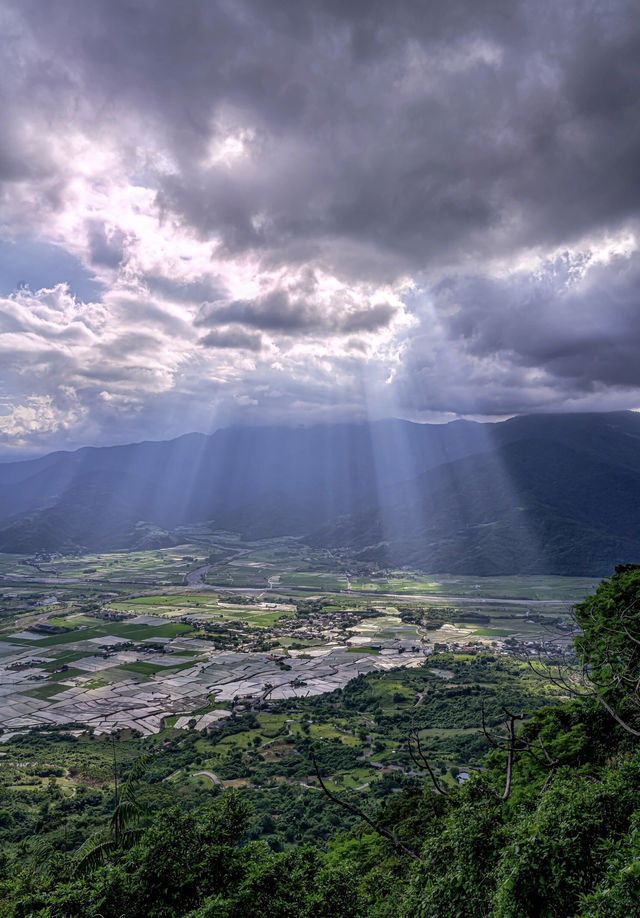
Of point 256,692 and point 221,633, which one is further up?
point 256,692

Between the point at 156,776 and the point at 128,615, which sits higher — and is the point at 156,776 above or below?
above

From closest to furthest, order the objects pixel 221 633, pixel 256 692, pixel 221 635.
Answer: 1. pixel 256 692
2. pixel 221 635
3. pixel 221 633

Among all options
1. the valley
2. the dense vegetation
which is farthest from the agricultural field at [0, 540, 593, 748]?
the dense vegetation

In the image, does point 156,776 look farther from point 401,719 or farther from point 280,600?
point 280,600

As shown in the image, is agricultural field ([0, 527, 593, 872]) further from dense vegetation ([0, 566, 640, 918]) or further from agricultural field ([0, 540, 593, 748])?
dense vegetation ([0, 566, 640, 918])

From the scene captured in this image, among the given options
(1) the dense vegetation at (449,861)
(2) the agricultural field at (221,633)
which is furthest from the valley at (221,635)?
(1) the dense vegetation at (449,861)

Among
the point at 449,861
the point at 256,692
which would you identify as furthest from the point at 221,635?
the point at 449,861

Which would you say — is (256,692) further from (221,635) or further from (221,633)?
(221,633)

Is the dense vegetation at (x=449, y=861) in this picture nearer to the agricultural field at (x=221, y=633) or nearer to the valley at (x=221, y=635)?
the valley at (x=221, y=635)

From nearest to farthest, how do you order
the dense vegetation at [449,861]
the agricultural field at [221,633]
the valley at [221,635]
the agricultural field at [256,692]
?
the dense vegetation at [449,861] < the agricultural field at [256,692] < the valley at [221,635] < the agricultural field at [221,633]

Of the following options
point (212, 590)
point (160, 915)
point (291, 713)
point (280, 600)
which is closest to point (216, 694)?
point (291, 713)

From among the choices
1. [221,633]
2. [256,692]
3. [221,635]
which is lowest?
[221,633]
